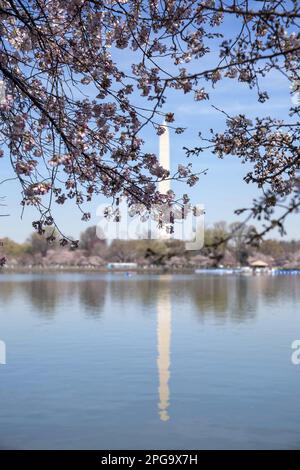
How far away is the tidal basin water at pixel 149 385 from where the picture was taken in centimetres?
1034

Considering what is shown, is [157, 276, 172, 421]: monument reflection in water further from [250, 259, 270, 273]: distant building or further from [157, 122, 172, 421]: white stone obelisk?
[250, 259, 270, 273]: distant building

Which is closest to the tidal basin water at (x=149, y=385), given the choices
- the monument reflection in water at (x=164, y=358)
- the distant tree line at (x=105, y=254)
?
the monument reflection in water at (x=164, y=358)

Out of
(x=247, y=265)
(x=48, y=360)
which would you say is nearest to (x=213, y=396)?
(x=48, y=360)

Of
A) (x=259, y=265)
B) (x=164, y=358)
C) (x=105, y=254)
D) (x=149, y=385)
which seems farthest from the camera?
(x=105, y=254)

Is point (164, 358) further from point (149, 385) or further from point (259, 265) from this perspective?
point (259, 265)

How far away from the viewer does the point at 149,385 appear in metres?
13.7

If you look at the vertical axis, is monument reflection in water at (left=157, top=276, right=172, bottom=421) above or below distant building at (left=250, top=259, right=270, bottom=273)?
below

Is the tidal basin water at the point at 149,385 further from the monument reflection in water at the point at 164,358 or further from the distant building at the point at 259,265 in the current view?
the distant building at the point at 259,265

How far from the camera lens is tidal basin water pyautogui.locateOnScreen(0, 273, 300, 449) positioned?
10336 millimetres

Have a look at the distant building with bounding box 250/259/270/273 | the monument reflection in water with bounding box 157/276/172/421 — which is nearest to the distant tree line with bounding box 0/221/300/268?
the distant building with bounding box 250/259/270/273

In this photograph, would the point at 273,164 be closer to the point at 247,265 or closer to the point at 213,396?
the point at 213,396

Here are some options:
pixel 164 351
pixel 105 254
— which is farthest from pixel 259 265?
pixel 164 351
